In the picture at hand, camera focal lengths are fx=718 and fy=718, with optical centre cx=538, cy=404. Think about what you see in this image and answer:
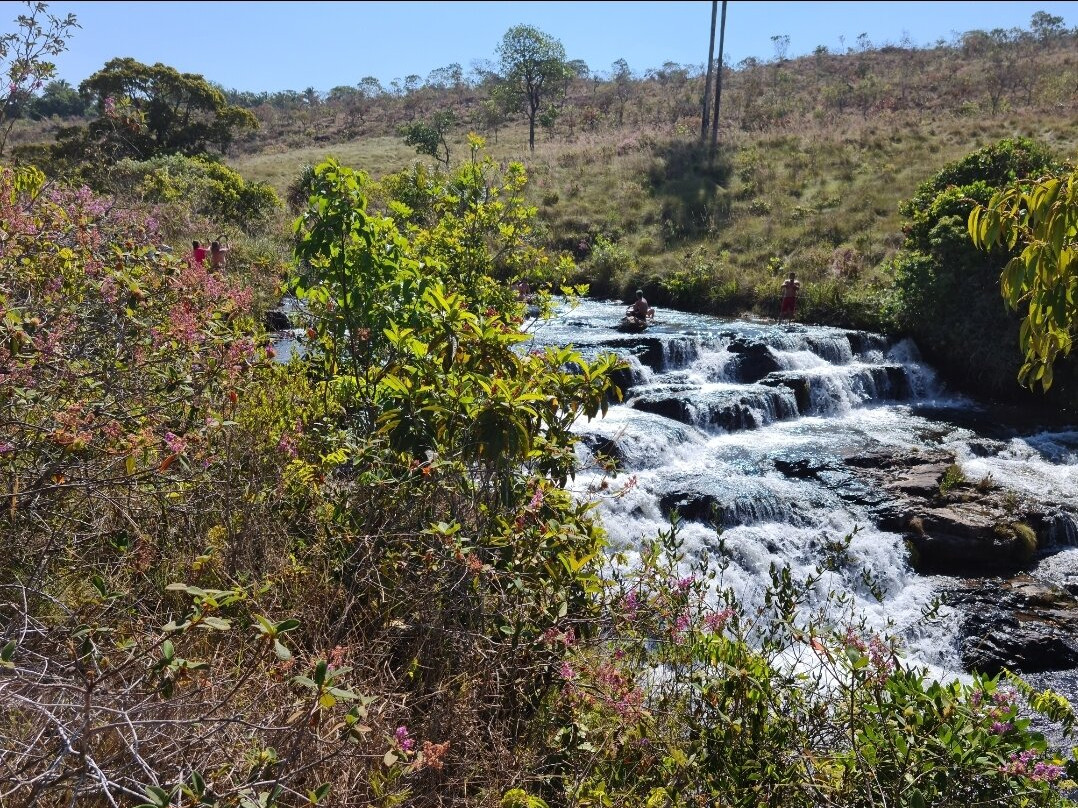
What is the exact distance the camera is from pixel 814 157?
2862 centimetres

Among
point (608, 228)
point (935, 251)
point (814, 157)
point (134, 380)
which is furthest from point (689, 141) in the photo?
point (134, 380)

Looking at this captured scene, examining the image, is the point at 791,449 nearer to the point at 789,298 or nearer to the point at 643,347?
the point at 643,347

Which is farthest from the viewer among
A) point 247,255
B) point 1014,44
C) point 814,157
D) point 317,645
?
point 1014,44

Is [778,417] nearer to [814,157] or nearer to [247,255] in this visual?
[247,255]

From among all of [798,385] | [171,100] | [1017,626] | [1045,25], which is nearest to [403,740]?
[1017,626]

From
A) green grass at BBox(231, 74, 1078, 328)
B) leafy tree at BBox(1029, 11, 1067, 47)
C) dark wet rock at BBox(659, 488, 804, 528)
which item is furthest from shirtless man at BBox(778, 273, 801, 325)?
leafy tree at BBox(1029, 11, 1067, 47)

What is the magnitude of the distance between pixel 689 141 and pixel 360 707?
3509cm

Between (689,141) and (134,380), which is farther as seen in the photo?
(689,141)

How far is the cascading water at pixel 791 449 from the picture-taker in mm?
7848

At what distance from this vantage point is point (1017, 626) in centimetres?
695

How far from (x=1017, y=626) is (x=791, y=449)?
4289 millimetres

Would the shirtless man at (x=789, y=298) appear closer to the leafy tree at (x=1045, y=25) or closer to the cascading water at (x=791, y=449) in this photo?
the cascading water at (x=791, y=449)

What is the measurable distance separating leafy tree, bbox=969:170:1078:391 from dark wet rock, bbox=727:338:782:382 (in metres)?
11.5

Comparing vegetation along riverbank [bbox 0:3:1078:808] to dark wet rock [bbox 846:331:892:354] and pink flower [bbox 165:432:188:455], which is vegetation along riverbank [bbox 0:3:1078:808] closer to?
pink flower [bbox 165:432:188:455]
